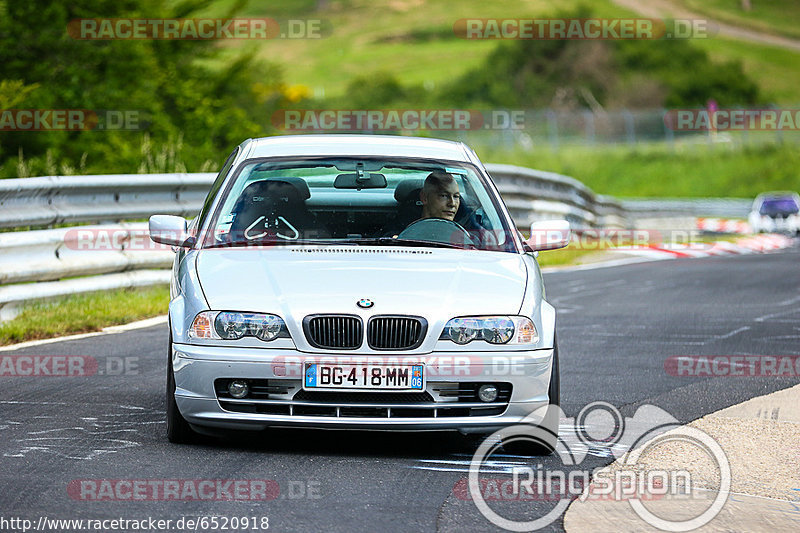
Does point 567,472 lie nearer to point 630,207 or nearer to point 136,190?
point 136,190

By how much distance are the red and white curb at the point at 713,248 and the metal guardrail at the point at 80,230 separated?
967cm

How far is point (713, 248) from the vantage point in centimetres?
2402

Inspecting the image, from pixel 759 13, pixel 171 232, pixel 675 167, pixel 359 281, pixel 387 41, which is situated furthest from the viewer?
pixel 387 41

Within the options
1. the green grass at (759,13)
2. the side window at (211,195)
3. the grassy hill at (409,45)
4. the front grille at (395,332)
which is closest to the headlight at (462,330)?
the front grille at (395,332)

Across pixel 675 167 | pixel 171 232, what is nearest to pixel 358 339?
pixel 171 232

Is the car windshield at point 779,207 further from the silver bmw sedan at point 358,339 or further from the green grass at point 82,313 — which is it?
the silver bmw sedan at point 358,339

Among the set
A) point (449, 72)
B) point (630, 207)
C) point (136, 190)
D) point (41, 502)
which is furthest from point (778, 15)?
point (41, 502)

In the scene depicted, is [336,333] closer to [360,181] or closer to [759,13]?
[360,181]

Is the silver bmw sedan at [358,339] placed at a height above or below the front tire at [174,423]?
above

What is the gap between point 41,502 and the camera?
523 cm

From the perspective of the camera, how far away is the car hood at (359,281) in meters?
6.23

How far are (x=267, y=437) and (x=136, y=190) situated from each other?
6.30 meters

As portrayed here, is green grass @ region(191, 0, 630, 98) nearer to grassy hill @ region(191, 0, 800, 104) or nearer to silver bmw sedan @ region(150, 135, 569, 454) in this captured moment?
grassy hill @ region(191, 0, 800, 104)

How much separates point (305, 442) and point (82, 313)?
4570mm
